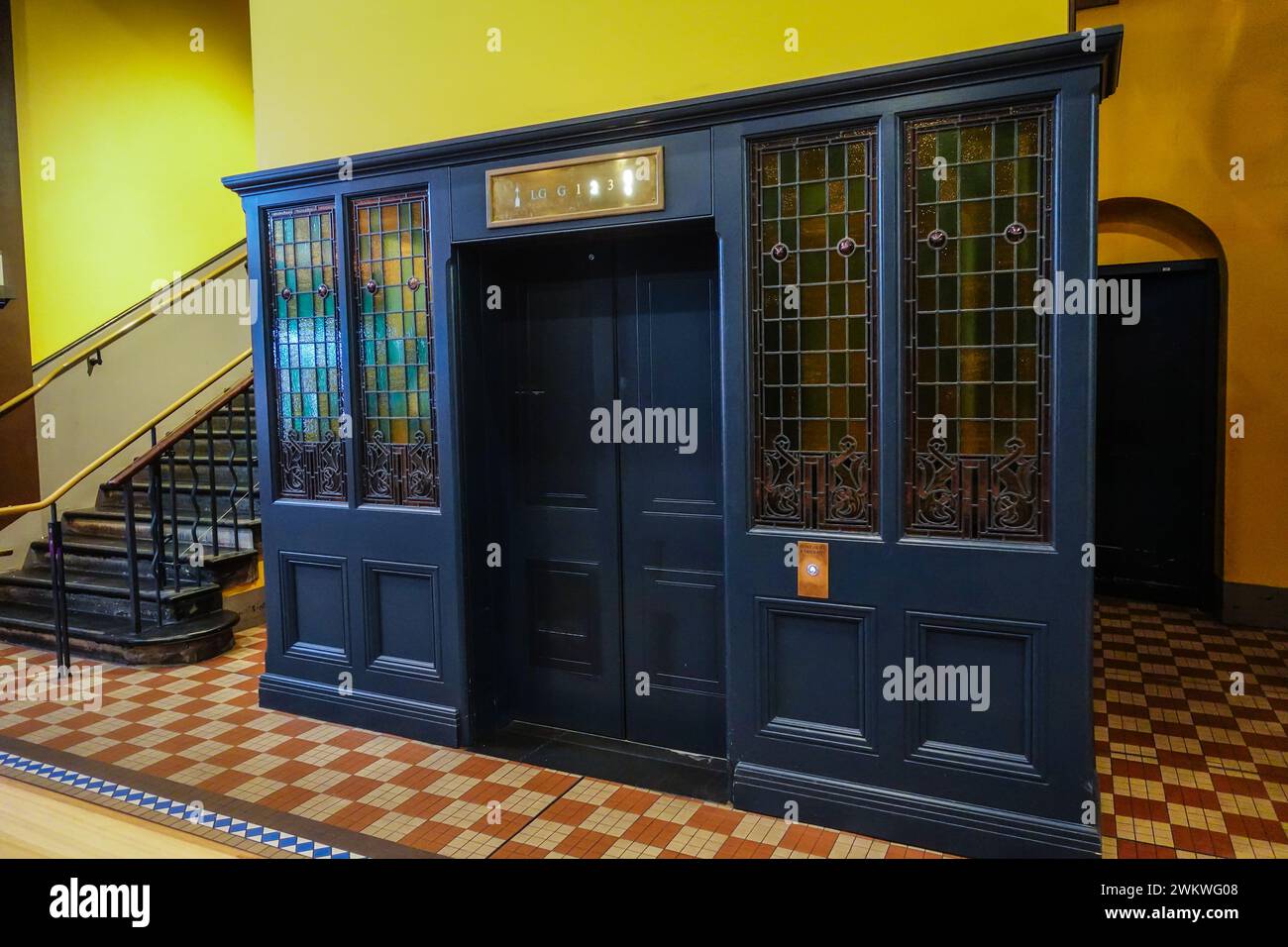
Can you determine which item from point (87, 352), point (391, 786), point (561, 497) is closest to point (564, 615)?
point (561, 497)

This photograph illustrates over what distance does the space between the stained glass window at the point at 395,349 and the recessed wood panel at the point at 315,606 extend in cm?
48

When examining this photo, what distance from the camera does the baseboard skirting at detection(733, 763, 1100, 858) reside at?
10.3 ft

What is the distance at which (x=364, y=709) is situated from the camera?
14.9ft

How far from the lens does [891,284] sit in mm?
3262

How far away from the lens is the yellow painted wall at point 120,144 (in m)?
7.14

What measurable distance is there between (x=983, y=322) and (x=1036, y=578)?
0.89m

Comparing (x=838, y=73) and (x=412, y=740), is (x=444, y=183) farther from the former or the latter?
(x=412, y=740)

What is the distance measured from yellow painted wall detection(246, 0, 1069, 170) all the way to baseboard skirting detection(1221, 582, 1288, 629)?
181 inches

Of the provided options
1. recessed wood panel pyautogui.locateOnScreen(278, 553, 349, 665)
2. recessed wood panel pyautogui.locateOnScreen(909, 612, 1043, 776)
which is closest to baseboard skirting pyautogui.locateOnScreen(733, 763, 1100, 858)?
recessed wood panel pyautogui.locateOnScreen(909, 612, 1043, 776)

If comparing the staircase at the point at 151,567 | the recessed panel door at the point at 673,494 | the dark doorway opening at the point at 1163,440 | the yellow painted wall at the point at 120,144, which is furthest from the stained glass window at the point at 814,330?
the yellow painted wall at the point at 120,144

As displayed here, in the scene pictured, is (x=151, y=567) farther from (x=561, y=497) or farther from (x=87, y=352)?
(x=561, y=497)

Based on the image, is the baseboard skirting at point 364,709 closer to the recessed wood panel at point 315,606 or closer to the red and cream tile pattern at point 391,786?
the red and cream tile pattern at point 391,786

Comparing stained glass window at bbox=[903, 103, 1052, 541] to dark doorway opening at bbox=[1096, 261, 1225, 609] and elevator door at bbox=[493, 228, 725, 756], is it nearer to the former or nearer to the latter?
elevator door at bbox=[493, 228, 725, 756]

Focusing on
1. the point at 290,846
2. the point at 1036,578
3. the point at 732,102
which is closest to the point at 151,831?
the point at 290,846
